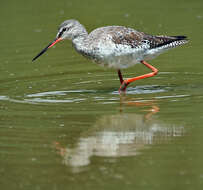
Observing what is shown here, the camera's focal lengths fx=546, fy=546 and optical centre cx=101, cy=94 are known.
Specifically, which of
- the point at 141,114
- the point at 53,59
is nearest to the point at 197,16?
the point at 53,59

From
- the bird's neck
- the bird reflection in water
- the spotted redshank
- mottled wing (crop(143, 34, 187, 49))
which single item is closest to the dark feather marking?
the spotted redshank

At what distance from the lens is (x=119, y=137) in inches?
384

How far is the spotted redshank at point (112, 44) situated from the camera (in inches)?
513

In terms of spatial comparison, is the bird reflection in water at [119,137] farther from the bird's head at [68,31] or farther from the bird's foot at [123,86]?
the bird's head at [68,31]

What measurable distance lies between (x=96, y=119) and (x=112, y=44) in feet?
8.59

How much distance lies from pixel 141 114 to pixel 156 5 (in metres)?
13.4

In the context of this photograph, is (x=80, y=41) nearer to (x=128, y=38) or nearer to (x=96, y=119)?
(x=128, y=38)

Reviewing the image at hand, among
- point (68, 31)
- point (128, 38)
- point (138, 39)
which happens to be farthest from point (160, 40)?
point (68, 31)

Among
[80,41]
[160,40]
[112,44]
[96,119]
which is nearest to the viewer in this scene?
→ [96,119]

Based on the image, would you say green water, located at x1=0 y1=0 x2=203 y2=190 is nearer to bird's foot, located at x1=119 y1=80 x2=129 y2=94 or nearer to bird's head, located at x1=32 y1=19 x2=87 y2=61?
bird's foot, located at x1=119 y1=80 x2=129 y2=94

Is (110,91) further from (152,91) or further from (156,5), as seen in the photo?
(156,5)

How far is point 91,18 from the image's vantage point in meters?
22.2

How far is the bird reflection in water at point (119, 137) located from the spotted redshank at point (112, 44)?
2.14m

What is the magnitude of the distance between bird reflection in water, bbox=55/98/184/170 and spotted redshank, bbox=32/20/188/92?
2143 millimetres
